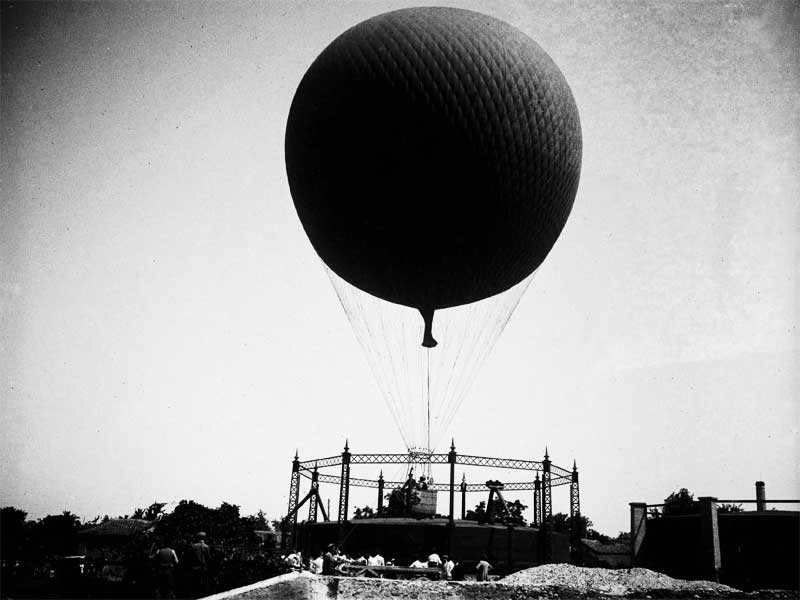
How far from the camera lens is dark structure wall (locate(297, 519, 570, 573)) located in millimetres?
21750

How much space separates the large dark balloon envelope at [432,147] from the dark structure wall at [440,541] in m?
16.0

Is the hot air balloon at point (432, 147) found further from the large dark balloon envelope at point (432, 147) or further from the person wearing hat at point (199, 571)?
the person wearing hat at point (199, 571)

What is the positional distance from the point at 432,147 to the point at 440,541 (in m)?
18.4

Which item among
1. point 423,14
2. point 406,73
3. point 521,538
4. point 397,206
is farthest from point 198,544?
point 521,538

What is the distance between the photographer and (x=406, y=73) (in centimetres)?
704

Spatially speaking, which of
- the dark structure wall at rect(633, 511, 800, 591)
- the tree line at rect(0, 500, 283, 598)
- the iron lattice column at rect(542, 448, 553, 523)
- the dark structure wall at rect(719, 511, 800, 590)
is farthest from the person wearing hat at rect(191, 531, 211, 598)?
the iron lattice column at rect(542, 448, 553, 523)

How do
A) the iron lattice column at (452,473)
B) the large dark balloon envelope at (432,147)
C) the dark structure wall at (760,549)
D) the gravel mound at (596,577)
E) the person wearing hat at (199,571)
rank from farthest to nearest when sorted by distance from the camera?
the iron lattice column at (452,473), the dark structure wall at (760,549), the gravel mound at (596,577), the person wearing hat at (199,571), the large dark balloon envelope at (432,147)

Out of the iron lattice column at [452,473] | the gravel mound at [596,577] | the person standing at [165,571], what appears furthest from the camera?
the iron lattice column at [452,473]

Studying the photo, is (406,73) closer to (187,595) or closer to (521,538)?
(187,595)

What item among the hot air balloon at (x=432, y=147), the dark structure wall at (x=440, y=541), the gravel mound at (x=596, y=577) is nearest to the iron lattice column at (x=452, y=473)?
the dark structure wall at (x=440, y=541)

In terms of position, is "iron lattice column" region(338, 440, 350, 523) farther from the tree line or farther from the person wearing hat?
the person wearing hat

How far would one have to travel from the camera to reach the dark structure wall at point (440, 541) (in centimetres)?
2175

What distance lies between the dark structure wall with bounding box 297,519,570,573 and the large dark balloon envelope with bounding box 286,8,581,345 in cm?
1597

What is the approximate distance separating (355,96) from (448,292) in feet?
10.4
